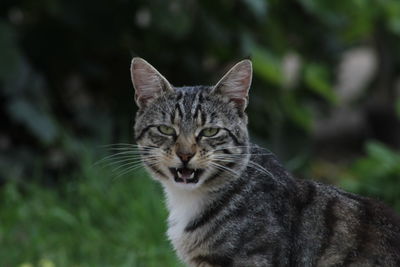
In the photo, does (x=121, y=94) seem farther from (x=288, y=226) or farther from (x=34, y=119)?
(x=288, y=226)

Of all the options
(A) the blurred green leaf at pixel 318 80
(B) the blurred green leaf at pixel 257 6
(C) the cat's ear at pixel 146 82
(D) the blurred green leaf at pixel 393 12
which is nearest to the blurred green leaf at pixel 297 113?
(A) the blurred green leaf at pixel 318 80

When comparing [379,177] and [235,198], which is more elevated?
[235,198]

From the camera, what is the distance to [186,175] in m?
4.39

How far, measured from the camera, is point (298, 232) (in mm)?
4305

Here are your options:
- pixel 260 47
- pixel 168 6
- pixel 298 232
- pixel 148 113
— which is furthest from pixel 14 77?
pixel 298 232

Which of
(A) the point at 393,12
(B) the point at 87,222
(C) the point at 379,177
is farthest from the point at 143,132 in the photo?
(A) the point at 393,12

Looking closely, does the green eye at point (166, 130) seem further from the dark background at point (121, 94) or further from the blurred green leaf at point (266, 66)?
the blurred green leaf at point (266, 66)

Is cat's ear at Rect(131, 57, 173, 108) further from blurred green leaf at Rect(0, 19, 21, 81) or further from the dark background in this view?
blurred green leaf at Rect(0, 19, 21, 81)

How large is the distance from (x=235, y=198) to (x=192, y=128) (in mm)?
421

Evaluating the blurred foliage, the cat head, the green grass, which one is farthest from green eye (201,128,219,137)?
the blurred foliage

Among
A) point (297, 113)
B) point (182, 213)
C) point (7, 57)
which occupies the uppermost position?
point (7, 57)

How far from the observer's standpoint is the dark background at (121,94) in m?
6.54

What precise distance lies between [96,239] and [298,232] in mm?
2453

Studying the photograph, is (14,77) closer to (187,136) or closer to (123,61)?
(123,61)
